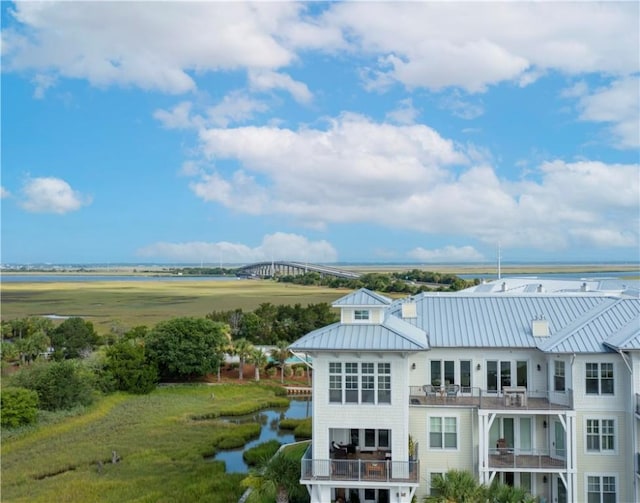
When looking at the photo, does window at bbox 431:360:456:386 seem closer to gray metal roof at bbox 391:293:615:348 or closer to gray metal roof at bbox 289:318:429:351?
gray metal roof at bbox 391:293:615:348

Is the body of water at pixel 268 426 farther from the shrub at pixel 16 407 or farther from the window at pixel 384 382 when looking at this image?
the window at pixel 384 382

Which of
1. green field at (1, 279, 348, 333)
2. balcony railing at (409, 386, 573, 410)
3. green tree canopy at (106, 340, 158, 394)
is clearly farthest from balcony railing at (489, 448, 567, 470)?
green field at (1, 279, 348, 333)

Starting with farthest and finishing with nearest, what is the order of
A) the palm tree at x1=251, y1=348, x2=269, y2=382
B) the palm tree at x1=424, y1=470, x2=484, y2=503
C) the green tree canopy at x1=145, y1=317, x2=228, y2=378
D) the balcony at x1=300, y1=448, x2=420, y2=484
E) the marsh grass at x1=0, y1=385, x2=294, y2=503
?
the palm tree at x1=251, y1=348, x2=269, y2=382 → the green tree canopy at x1=145, y1=317, x2=228, y2=378 → the marsh grass at x1=0, y1=385, x2=294, y2=503 → the balcony at x1=300, y1=448, x2=420, y2=484 → the palm tree at x1=424, y1=470, x2=484, y2=503

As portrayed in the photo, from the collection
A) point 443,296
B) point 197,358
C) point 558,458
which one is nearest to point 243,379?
point 197,358

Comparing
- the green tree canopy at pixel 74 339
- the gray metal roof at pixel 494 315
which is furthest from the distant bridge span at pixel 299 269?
the gray metal roof at pixel 494 315

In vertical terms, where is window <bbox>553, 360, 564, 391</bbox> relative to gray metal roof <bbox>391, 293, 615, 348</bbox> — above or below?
below
